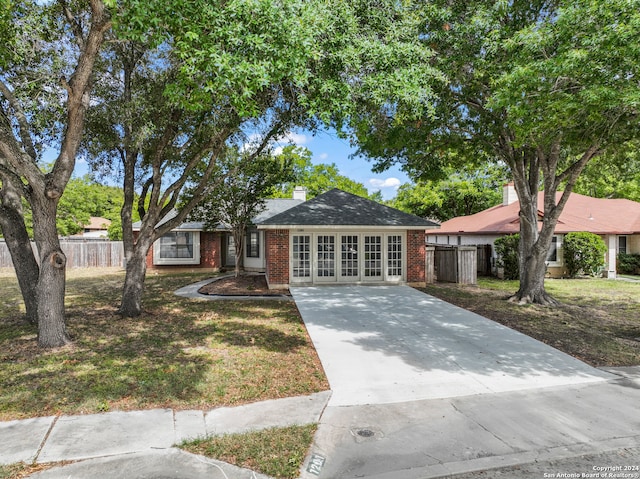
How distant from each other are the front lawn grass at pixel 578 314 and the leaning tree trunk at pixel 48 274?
8.72 m

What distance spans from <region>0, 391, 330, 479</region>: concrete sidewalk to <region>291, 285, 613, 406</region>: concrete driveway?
2.76 feet

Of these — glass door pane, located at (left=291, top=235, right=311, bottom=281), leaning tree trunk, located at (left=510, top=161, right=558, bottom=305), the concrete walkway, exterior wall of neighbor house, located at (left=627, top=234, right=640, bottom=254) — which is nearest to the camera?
the concrete walkway

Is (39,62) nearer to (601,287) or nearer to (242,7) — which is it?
(242,7)

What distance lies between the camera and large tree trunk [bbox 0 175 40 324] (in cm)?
740

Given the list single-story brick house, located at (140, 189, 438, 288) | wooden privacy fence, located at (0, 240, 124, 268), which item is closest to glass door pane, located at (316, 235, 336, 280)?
single-story brick house, located at (140, 189, 438, 288)

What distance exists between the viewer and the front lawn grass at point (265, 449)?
10.7 feet

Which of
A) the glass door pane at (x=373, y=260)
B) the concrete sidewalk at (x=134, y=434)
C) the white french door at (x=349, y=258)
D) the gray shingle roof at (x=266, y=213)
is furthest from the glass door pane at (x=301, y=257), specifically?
the concrete sidewalk at (x=134, y=434)

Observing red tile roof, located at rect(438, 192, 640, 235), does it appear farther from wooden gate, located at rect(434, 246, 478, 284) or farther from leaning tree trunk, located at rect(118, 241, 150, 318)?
leaning tree trunk, located at rect(118, 241, 150, 318)

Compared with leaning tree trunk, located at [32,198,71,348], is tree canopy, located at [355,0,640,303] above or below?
above

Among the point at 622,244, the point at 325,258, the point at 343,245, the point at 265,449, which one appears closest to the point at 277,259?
the point at 325,258

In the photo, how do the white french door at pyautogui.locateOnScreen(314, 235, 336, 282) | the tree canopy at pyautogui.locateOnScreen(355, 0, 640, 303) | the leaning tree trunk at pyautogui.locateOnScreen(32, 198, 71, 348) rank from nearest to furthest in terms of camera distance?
the tree canopy at pyautogui.locateOnScreen(355, 0, 640, 303) < the leaning tree trunk at pyautogui.locateOnScreen(32, 198, 71, 348) < the white french door at pyautogui.locateOnScreen(314, 235, 336, 282)

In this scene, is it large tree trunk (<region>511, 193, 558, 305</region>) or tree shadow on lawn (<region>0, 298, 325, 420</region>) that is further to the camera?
large tree trunk (<region>511, 193, 558, 305</region>)

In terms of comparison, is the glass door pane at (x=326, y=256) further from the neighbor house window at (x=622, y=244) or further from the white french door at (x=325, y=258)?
the neighbor house window at (x=622, y=244)

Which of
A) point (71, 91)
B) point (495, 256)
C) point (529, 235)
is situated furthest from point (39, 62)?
point (495, 256)
